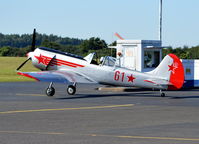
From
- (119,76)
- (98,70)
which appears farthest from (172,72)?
(98,70)

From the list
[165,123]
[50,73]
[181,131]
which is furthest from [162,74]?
[181,131]

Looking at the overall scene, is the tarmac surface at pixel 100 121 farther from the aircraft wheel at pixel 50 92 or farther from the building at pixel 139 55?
the building at pixel 139 55

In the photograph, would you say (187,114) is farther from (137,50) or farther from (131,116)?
(137,50)

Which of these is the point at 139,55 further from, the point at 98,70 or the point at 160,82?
the point at 160,82

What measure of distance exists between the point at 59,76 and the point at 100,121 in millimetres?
10958

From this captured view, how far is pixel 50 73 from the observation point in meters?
27.0

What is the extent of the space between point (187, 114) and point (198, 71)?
1587 centimetres

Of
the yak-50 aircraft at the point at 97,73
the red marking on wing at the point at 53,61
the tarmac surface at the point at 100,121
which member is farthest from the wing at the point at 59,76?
the tarmac surface at the point at 100,121

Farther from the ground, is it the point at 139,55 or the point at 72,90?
the point at 139,55

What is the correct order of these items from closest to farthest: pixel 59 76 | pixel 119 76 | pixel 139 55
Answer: pixel 59 76 → pixel 119 76 → pixel 139 55

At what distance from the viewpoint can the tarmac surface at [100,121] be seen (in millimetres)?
12312

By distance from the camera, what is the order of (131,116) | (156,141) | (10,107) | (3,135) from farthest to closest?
(10,107), (131,116), (3,135), (156,141)

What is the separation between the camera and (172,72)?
25594 millimetres

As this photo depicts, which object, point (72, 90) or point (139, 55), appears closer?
point (72, 90)
